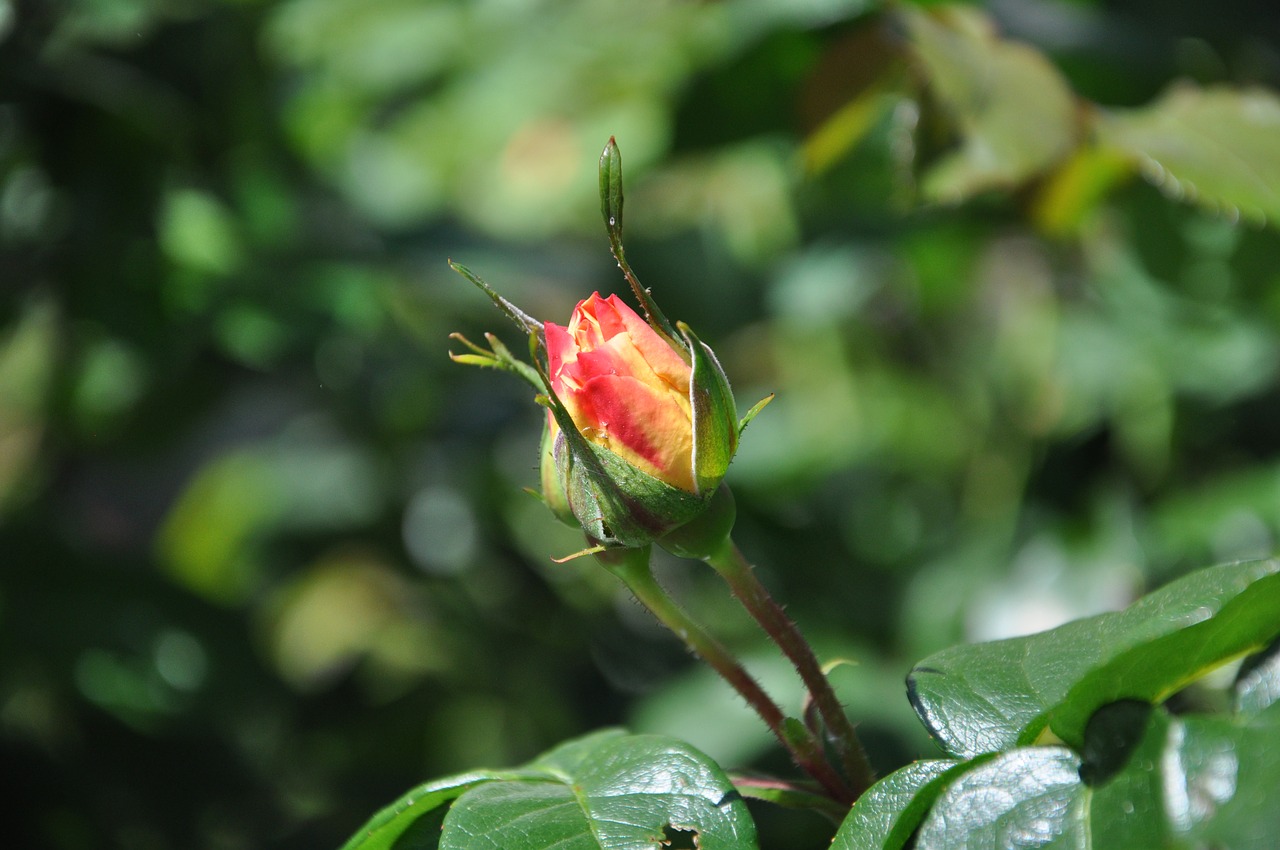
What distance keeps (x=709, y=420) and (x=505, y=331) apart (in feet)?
3.74

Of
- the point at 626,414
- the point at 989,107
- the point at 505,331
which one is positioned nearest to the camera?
the point at 626,414

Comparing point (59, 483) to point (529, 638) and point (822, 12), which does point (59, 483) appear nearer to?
point (529, 638)

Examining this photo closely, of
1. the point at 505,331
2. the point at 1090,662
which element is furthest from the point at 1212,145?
the point at 505,331

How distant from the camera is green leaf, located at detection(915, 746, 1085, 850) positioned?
43 cm

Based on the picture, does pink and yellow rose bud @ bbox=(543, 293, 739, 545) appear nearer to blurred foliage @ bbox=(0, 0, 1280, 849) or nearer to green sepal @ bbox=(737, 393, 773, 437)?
green sepal @ bbox=(737, 393, 773, 437)

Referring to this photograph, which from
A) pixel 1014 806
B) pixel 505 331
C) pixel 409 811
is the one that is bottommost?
pixel 505 331

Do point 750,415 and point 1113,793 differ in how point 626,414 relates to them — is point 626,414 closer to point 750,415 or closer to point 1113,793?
point 750,415

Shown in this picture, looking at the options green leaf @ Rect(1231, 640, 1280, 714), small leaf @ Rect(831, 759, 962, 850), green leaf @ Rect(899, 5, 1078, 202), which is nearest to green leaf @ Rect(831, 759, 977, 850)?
small leaf @ Rect(831, 759, 962, 850)

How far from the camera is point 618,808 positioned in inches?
20.2

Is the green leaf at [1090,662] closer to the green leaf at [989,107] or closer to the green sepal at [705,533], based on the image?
the green sepal at [705,533]

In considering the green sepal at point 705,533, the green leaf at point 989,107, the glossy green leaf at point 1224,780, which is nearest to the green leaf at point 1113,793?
the glossy green leaf at point 1224,780

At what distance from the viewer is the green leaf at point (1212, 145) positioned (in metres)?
0.83

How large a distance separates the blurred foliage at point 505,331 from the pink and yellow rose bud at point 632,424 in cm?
50

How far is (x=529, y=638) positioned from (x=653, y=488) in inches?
49.0
